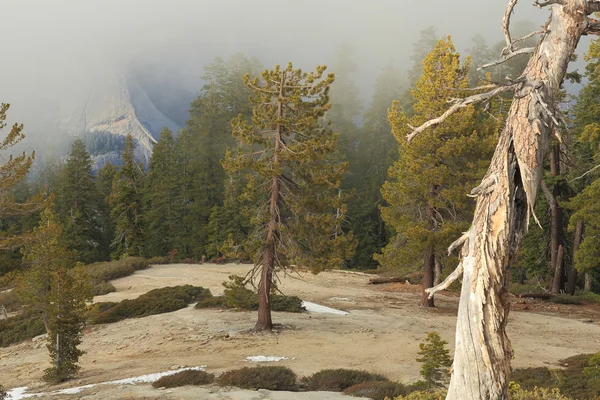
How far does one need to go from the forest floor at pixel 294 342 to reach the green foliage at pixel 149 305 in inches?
30.9

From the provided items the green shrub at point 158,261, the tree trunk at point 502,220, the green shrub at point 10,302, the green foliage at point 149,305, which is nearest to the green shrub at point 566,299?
the green foliage at point 149,305

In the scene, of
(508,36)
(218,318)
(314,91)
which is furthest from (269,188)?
(508,36)

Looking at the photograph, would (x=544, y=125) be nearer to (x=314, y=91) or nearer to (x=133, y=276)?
(x=314, y=91)

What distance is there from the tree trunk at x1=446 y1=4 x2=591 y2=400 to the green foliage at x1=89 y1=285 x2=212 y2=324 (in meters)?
19.5

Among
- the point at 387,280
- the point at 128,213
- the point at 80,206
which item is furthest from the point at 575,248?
the point at 80,206

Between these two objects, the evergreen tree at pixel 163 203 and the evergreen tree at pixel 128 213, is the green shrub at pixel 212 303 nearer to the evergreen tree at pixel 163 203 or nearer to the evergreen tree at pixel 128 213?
the evergreen tree at pixel 128 213

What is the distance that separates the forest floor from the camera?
1363cm

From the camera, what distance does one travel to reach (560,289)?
94.3 feet

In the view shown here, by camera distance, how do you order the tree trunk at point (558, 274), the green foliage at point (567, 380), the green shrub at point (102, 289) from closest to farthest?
the green foliage at point (567, 380), the green shrub at point (102, 289), the tree trunk at point (558, 274)

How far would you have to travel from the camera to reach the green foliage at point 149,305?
21562 mm

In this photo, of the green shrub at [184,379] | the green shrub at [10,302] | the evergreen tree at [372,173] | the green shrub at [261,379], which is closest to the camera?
the green shrub at [261,379]

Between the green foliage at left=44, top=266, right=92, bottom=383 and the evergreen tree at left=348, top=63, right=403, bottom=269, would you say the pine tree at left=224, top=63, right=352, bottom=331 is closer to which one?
the green foliage at left=44, top=266, right=92, bottom=383

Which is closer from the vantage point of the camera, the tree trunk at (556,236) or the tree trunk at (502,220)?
the tree trunk at (502,220)

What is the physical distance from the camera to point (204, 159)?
160ft
